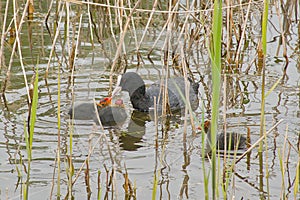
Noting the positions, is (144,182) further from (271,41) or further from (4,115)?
(271,41)

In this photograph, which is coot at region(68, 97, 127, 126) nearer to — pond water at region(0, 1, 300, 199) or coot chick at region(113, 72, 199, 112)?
pond water at region(0, 1, 300, 199)

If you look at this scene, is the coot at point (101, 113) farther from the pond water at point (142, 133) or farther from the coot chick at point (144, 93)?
the coot chick at point (144, 93)

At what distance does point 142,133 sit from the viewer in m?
5.79

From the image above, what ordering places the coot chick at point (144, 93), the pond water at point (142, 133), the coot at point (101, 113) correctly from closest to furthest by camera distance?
the pond water at point (142, 133) → the coot at point (101, 113) → the coot chick at point (144, 93)

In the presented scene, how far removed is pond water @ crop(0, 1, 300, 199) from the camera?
4.48 metres

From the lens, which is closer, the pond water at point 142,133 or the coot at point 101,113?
the pond water at point 142,133

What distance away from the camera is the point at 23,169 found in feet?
15.7

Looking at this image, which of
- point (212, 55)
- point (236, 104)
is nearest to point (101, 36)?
point (236, 104)

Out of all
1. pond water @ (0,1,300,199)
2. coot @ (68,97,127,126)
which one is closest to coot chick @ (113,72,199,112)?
pond water @ (0,1,300,199)

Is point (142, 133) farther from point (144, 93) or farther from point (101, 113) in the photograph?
point (144, 93)

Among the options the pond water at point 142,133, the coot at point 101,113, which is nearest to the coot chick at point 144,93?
the pond water at point 142,133

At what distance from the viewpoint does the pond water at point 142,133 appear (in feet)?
14.7

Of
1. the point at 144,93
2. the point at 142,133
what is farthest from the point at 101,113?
the point at 144,93

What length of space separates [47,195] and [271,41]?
4.93 metres
